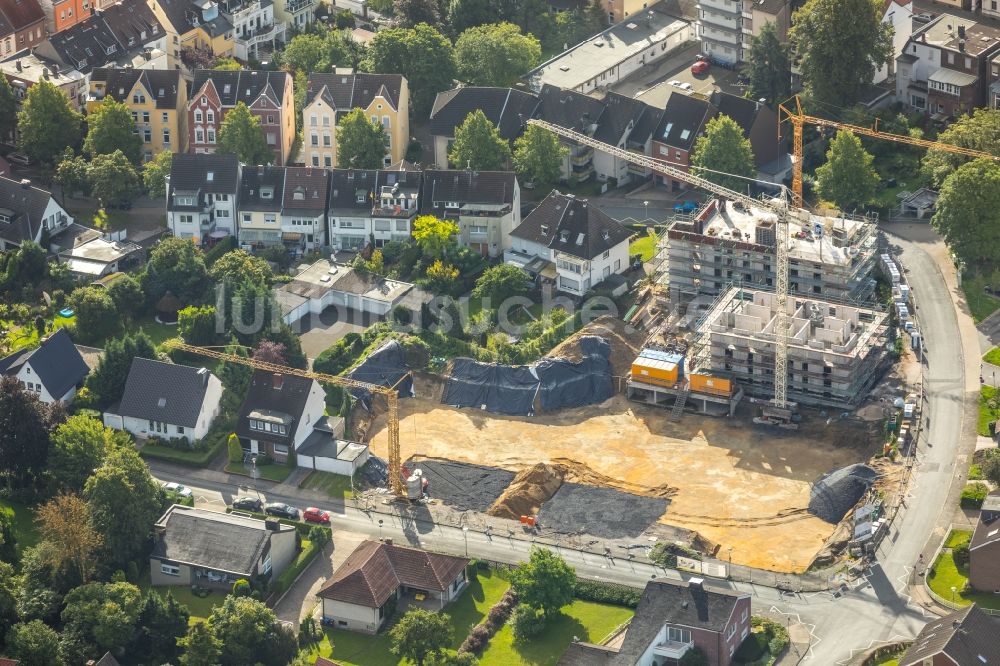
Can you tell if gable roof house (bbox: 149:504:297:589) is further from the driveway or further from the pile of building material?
the pile of building material

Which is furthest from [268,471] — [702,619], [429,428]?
[702,619]

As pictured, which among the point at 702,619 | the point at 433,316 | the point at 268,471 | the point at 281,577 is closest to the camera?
the point at 702,619

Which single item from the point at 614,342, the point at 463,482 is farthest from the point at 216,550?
the point at 614,342

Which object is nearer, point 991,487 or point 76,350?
point 991,487

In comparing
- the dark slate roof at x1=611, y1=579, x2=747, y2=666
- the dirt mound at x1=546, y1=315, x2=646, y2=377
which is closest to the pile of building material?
the dark slate roof at x1=611, y1=579, x2=747, y2=666

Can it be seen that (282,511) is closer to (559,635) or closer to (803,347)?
(559,635)

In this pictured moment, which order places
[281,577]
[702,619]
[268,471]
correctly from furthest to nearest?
[268,471], [281,577], [702,619]

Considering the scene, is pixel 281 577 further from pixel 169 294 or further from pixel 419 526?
pixel 169 294
